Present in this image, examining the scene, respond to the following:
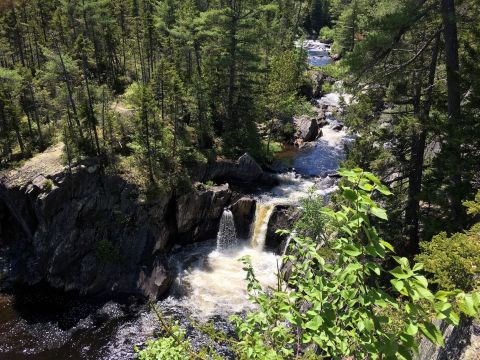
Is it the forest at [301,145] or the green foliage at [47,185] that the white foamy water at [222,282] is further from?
the green foliage at [47,185]

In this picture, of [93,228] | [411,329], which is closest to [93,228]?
[93,228]

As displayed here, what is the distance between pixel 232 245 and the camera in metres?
26.8

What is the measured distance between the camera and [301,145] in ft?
136

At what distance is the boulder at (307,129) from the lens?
42375 mm

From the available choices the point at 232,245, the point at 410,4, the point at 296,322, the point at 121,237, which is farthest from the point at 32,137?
the point at 296,322

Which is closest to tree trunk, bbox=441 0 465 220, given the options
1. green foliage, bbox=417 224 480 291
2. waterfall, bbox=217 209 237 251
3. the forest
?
the forest

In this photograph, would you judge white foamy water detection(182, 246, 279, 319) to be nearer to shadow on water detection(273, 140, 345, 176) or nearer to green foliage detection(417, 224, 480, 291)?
shadow on water detection(273, 140, 345, 176)

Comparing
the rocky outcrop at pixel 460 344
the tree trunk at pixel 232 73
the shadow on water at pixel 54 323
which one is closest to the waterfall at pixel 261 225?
the shadow on water at pixel 54 323

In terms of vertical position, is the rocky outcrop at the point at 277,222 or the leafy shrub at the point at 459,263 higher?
the leafy shrub at the point at 459,263

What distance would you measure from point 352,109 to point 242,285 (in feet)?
41.7

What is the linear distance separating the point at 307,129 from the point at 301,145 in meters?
2.31

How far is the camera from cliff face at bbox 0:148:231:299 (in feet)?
77.7

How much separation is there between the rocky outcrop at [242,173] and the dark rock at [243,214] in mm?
4414

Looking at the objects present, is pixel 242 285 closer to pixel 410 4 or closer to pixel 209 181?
pixel 209 181
